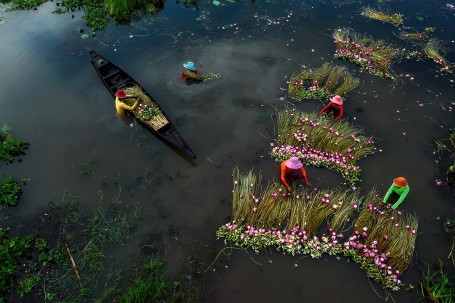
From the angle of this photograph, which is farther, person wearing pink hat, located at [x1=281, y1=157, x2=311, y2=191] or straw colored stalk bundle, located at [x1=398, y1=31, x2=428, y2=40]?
straw colored stalk bundle, located at [x1=398, y1=31, x2=428, y2=40]

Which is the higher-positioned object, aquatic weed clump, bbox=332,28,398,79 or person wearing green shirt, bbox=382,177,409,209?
aquatic weed clump, bbox=332,28,398,79

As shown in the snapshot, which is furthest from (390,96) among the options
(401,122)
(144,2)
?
(144,2)

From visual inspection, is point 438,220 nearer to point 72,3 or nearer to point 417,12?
point 417,12

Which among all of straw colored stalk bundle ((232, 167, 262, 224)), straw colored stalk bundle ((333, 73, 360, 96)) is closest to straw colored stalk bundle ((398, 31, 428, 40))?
straw colored stalk bundle ((333, 73, 360, 96))

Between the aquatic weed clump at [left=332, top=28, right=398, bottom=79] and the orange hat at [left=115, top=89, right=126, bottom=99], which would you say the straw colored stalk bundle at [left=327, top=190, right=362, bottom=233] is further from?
the orange hat at [left=115, top=89, right=126, bottom=99]

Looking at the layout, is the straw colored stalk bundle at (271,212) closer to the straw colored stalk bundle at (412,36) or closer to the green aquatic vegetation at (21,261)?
the green aquatic vegetation at (21,261)

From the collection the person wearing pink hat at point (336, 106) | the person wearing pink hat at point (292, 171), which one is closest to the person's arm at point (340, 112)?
the person wearing pink hat at point (336, 106)
